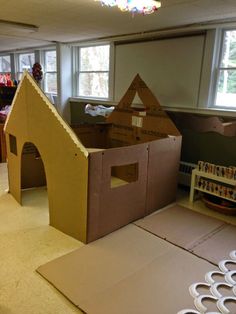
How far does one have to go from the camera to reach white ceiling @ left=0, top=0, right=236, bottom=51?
2621mm

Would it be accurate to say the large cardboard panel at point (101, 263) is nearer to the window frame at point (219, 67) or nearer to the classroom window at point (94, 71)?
the window frame at point (219, 67)

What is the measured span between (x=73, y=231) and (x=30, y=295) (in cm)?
Result: 75

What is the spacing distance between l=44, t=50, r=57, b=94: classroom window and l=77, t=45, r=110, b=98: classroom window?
0.90m

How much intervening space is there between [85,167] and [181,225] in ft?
3.99

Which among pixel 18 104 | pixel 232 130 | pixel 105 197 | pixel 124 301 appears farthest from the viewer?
pixel 232 130

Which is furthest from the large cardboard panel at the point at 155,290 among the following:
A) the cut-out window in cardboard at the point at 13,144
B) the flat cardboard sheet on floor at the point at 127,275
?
the cut-out window in cardboard at the point at 13,144

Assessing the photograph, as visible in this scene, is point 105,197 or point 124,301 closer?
point 124,301

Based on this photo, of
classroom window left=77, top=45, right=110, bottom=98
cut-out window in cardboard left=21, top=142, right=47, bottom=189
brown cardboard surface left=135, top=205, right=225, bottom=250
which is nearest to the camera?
brown cardboard surface left=135, top=205, right=225, bottom=250

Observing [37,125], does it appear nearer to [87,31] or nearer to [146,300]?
[146,300]

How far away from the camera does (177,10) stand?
2764 millimetres

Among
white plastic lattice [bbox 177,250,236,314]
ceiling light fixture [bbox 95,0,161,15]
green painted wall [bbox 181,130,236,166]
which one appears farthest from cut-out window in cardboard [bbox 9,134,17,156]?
white plastic lattice [bbox 177,250,236,314]

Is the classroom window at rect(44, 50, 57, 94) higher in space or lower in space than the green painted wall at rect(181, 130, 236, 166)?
higher

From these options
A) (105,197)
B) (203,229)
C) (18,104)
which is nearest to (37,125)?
(18,104)

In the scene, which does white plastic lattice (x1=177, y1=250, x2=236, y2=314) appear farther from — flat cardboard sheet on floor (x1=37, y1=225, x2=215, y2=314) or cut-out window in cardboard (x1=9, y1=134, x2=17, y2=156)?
cut-out window in cardboard (x1=9, y1=134, x2=17, y2=156)
